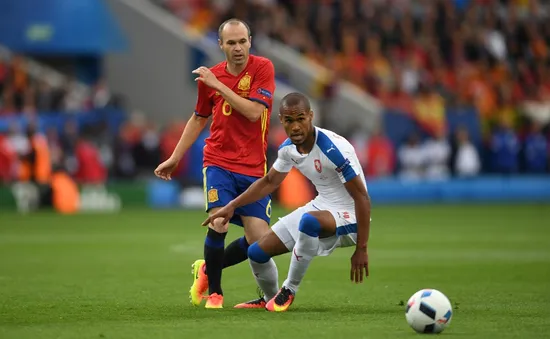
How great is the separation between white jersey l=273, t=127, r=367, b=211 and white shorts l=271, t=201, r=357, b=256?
10 cm

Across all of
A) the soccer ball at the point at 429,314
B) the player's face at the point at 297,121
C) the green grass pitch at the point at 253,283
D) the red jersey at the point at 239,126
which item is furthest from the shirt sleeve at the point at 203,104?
the soccer ball at the point at 429,314

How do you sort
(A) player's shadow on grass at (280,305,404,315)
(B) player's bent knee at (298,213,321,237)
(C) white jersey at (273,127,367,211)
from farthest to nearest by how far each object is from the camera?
(A) player's shadow on grass at (280,305,404,315)
(B) player's bent knee at (298,213,321,237)
(C) white jersey at (273,127,367,211)

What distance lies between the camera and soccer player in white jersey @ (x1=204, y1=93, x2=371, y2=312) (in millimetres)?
9227

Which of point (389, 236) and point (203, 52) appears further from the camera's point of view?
point (203, 52)

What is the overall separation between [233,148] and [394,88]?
24.0 meters

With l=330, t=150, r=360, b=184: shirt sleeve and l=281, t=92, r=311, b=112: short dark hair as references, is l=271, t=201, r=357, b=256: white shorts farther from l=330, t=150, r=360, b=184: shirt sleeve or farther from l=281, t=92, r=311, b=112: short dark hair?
l=281, t=92, r=311, b=112: short dark hair

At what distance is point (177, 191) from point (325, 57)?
778cm

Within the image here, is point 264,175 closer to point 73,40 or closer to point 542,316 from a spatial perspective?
point 542,316

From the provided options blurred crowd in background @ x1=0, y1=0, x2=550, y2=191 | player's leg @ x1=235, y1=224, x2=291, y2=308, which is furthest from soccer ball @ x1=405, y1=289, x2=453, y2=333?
blurred crowd in background @ x1=0, y1=0, x2=550, y2=191

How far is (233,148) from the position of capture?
10.2 metres

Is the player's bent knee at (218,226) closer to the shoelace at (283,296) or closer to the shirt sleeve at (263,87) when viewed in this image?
the shoelace at (283,296)

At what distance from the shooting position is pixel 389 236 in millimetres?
19562

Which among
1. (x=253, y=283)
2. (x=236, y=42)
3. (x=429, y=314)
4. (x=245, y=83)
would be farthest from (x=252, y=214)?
(x=253, y=283)

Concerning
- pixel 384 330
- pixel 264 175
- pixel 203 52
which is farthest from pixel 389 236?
pixel 203 52
